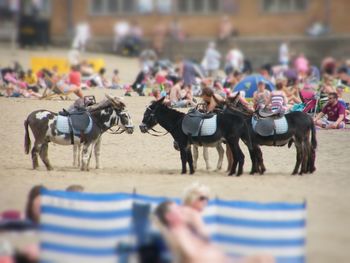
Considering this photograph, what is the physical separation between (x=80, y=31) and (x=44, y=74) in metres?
16.9

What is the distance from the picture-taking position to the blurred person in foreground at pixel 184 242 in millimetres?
11617

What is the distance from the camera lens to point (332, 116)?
27.4 metres

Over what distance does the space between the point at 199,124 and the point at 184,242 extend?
9519 mm

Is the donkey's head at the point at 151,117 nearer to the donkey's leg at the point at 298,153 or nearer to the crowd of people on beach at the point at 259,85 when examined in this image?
the crowd of people on beach at the point at 259,85

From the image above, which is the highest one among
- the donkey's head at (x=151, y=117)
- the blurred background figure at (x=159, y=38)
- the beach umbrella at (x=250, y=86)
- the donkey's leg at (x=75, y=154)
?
the blurred background figure at (x=159, y=38)

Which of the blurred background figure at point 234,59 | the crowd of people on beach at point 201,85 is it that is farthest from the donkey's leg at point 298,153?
the blurred background figure at point 234,59

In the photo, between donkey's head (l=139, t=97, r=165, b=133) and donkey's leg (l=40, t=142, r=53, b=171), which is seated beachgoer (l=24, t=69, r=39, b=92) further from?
donkey's head (l=139, t=97, r=165, b=133)

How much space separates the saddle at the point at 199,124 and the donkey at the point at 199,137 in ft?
0.20

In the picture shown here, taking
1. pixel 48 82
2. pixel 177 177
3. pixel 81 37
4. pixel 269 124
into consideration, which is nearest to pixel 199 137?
pixel 177 177

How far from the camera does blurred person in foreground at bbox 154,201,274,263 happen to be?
1162 cm

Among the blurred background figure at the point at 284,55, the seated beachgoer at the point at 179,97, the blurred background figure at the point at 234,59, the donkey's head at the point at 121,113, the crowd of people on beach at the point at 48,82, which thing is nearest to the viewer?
the donkey's head at the point at 121,113

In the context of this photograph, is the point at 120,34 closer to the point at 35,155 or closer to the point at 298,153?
the point at 35,155

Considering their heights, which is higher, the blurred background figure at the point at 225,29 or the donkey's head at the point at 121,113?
the blurred background figure at the point at 225,29

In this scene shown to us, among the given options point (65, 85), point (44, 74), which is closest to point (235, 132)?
point (65, 85)
